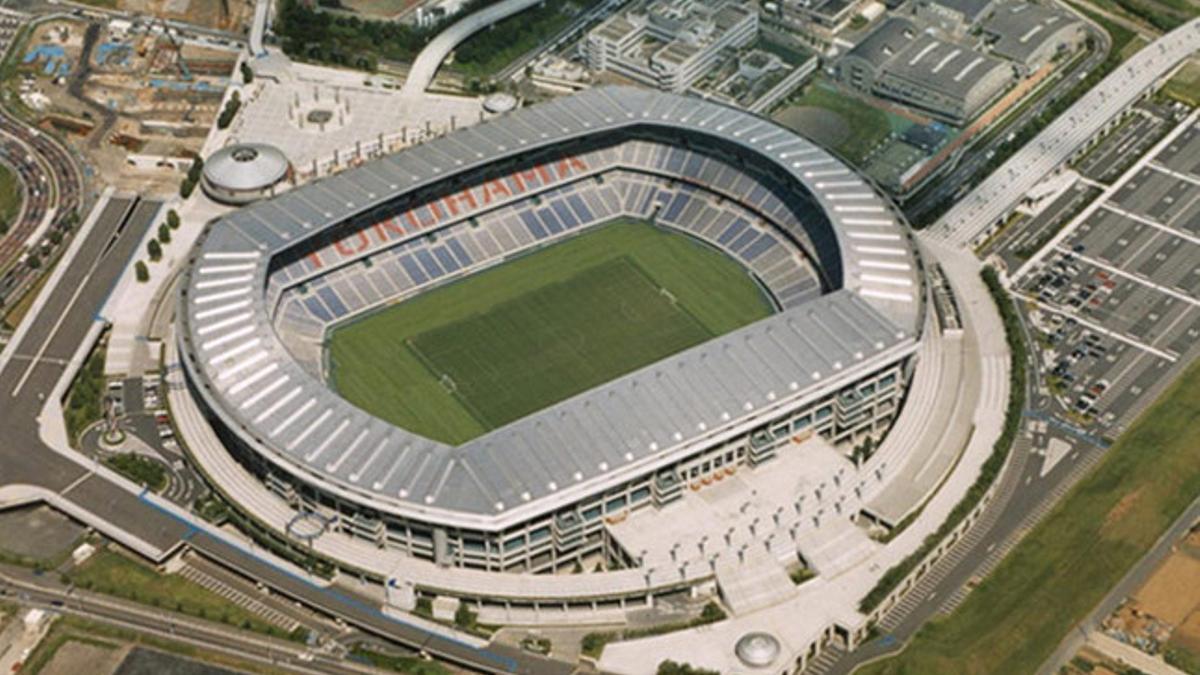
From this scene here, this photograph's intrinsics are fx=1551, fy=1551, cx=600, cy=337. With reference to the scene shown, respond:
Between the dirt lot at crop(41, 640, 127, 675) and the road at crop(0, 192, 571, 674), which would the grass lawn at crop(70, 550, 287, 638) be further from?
the dirt lot at crop(41, 640, 127, 675)

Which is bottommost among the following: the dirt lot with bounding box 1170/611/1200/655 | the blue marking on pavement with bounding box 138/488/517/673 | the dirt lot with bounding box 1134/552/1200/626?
the blue marking on pavement with bounding box 138/488/517/673

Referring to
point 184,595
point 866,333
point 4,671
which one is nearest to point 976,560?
point 866,333

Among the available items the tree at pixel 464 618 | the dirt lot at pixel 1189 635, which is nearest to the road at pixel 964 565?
the dirt lot at pixel 1189 635

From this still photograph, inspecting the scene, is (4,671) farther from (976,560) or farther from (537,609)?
(976,560)

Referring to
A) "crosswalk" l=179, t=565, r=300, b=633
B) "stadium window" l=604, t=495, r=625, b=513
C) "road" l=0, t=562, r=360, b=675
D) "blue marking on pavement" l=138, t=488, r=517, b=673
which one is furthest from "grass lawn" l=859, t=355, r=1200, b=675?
"crosswalk" l=179, t=565, r=300, b=633

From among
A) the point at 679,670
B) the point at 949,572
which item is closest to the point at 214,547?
the point at 679,670

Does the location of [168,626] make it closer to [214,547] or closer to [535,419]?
[214,547]
